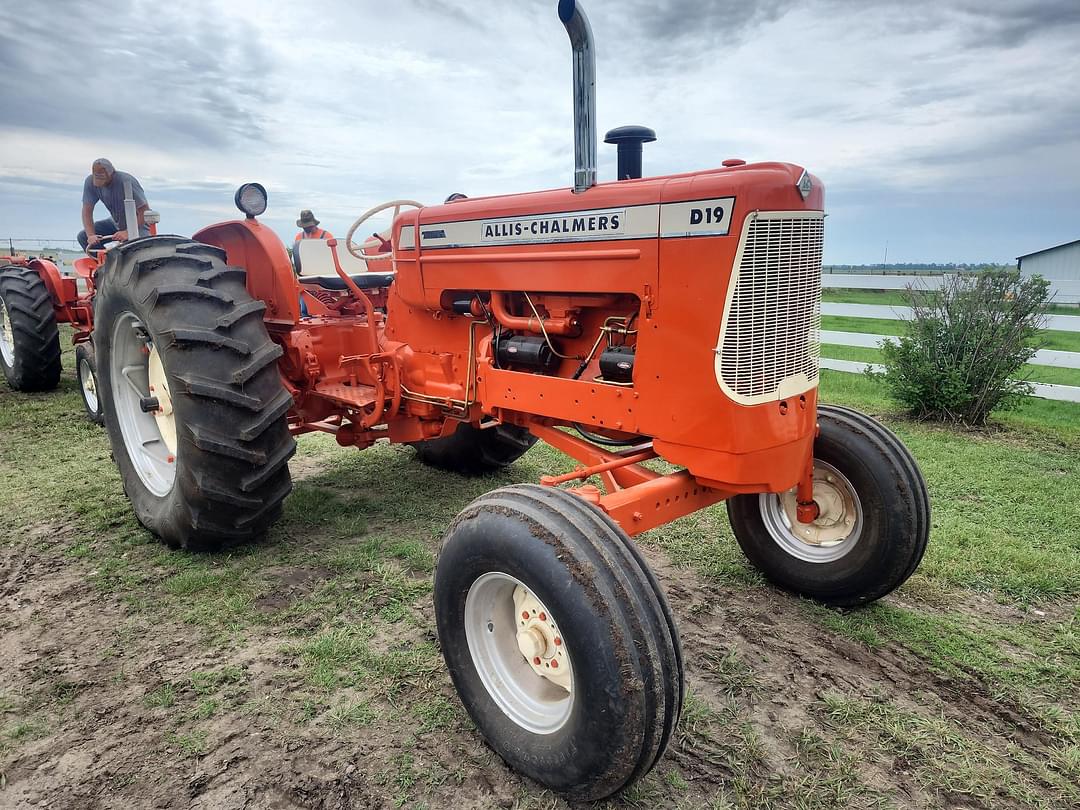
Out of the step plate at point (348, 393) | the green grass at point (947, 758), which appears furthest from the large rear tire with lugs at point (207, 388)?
the green grass at point (947, 758)

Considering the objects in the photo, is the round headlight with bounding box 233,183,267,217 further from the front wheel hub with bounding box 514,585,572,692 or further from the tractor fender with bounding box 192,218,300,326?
the front wheel hub with bounding box 514,585,572,692

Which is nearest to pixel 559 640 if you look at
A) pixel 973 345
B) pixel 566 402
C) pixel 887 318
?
pixel 566 402

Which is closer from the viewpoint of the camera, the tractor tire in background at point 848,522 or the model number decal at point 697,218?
the model number decal at point 697,218

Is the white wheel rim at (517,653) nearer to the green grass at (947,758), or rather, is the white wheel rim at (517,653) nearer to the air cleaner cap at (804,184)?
the green grass at (947,758)

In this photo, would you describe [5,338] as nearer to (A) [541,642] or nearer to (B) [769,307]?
(A) [541,642]

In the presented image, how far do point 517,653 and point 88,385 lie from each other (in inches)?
229

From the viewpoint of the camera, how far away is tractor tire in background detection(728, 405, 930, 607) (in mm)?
3004

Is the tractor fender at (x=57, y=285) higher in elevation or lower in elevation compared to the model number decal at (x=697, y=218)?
lower

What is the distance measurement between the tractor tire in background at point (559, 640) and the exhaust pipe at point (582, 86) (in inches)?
54.4

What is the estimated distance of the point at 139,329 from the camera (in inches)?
152

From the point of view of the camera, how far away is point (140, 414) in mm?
4227

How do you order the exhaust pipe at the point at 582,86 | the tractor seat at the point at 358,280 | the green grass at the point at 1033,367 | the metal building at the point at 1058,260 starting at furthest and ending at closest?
the metal building at the point at 1058,260 < the green grass at the point at 1033,367 < the tractor seat at the point at 358,280 < the exhaust pipe at the point at 582,86

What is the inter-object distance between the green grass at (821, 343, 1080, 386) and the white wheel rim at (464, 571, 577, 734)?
779cm

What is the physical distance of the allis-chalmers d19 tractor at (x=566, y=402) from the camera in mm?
2092
